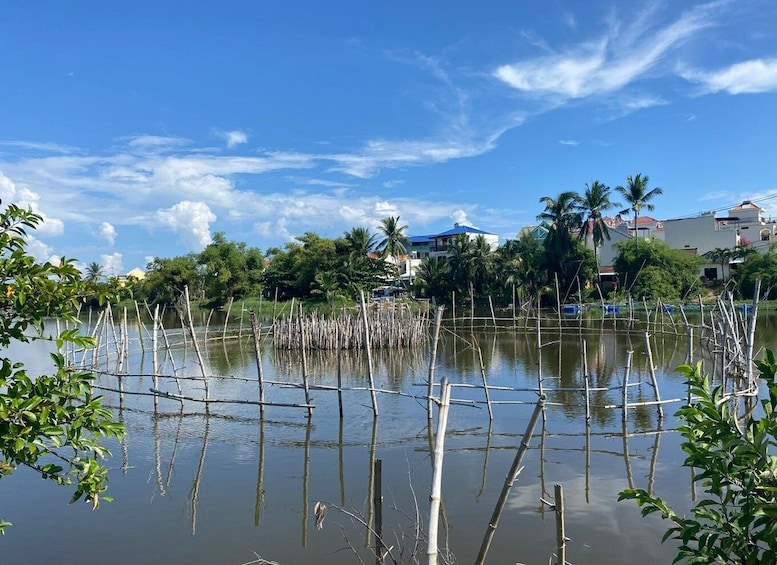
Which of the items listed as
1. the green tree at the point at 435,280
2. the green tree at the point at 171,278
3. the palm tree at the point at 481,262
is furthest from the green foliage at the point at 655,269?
the green tree at the point at 171,278

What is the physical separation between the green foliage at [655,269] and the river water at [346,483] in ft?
64.6

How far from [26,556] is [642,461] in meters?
7.93

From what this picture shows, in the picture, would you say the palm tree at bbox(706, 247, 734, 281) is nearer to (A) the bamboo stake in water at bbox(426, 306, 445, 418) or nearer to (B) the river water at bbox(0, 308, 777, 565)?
(B) the river water at bbox(0, 308, 777, 565)

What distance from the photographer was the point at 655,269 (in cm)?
3347

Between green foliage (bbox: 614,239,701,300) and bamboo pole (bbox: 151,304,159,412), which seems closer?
bamboo pole (bbox: 151,304,159,412)

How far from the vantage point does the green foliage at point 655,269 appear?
1288 inches

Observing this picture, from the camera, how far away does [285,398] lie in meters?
13.6

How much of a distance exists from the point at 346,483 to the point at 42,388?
6197 millimetres

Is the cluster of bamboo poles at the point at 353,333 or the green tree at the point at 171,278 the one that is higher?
the green tree at the point at 171,278

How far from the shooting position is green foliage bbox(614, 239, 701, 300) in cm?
3272

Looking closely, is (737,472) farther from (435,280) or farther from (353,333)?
(435,280)

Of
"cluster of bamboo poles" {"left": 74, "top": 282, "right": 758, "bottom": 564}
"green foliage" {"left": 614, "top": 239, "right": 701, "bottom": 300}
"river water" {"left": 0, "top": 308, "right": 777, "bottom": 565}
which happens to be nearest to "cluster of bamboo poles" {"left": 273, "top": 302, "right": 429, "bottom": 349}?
"cluster of bamboo poles" {"left": 74, "top": 282, "right": 758, "bottom": 564}

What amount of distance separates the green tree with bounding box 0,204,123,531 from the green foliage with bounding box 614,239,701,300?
106 feet

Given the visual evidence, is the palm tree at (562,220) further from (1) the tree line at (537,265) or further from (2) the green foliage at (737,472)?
(2) the green foliage at (737,472)
